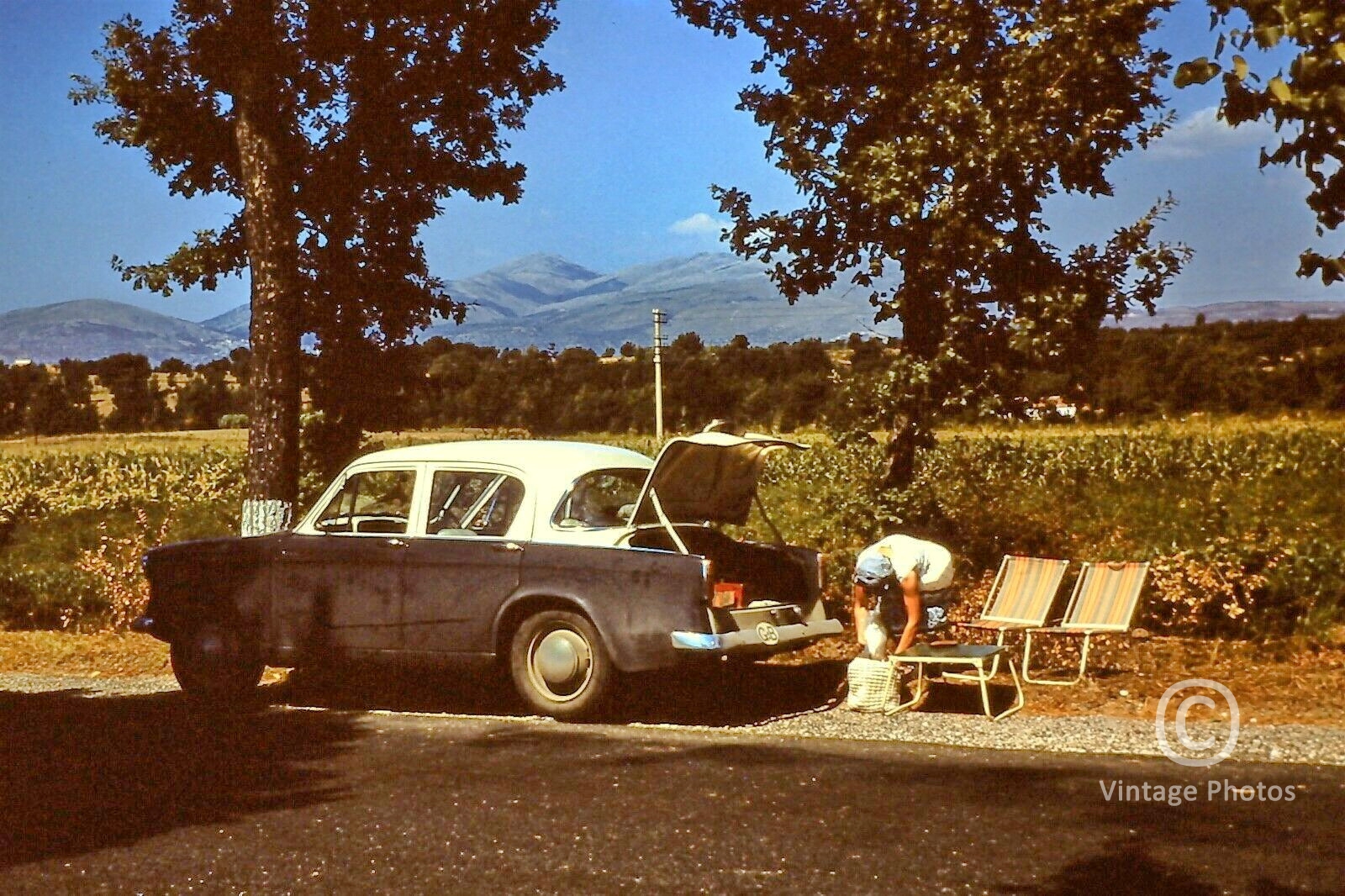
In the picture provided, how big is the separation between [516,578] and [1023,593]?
14.3 ft

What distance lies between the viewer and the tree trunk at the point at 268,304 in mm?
15898

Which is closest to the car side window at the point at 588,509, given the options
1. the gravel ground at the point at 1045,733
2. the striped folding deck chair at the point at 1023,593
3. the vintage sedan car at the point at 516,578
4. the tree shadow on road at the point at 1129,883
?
the vintage sedan car at the point at 516,578

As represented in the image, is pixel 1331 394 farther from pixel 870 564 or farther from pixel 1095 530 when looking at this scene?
pixel 870 564

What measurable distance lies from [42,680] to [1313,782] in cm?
1069

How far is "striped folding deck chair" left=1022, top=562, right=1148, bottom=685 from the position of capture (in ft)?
38.8

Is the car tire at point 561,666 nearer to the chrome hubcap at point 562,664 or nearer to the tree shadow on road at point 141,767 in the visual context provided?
the chrome hubcap at point 562,664

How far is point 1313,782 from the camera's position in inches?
325

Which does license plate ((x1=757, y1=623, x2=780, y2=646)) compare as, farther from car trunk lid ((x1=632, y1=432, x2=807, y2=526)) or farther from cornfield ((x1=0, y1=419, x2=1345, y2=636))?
cornfield ((x1=0, y1=419, x2=1345, y2=636))

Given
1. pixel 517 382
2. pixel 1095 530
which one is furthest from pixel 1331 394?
pixel 1095 530

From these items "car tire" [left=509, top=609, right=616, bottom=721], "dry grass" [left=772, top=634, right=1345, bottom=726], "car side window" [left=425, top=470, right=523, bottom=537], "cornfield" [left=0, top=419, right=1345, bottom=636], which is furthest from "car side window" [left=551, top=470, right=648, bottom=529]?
"cornfield" [left=0, top=419, right=1345, bottom=636]

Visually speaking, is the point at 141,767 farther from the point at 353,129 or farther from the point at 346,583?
the point at 353,129

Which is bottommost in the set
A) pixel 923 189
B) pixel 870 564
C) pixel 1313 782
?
pixel 1313 782

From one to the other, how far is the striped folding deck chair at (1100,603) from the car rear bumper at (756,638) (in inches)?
69.1

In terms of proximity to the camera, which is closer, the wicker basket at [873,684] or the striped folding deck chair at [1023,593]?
the wicker basket at [873,684]
